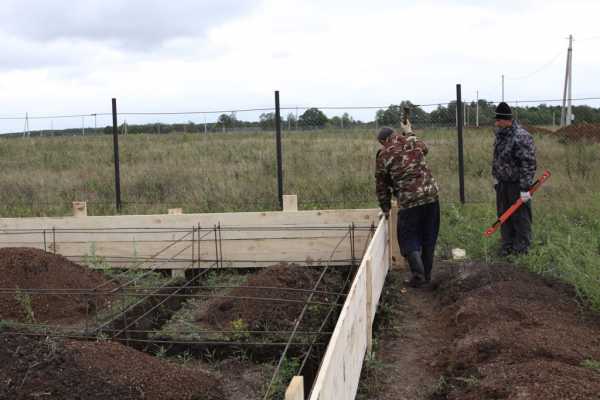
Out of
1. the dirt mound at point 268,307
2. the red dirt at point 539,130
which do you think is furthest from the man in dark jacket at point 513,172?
the red dirt at point 539,130

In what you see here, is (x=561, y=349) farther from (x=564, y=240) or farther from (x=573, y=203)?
(x=573, y=203)

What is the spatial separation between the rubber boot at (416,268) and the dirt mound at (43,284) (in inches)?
112

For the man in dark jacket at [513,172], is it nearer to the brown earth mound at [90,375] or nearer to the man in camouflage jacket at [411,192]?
the man in camouflage jacket at [411,192]

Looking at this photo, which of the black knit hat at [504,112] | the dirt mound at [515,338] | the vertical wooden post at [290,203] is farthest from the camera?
the vertical wooden post at [290,203]

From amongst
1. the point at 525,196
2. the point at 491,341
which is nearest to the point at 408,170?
the point at 525,196

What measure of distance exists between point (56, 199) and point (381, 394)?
9544mm

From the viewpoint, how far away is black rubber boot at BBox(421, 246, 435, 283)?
243 inches

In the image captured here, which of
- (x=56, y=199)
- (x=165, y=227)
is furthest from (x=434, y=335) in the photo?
(x=56, y=199)

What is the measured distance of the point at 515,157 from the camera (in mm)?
6453

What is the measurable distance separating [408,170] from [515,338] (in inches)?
92.8

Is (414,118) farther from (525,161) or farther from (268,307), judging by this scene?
(268,307)

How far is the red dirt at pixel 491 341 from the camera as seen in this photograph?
10.9 feet

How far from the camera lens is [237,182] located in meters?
11.3

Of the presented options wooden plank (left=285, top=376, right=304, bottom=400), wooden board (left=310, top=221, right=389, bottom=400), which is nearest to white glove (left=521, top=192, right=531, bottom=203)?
wooden board (left=310, top=221, right=389, bottom=400)
